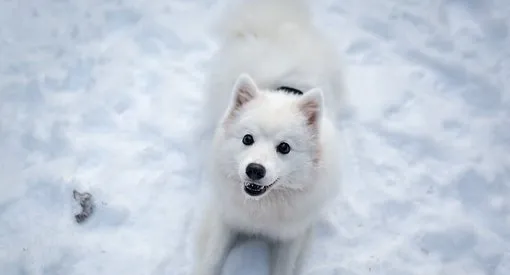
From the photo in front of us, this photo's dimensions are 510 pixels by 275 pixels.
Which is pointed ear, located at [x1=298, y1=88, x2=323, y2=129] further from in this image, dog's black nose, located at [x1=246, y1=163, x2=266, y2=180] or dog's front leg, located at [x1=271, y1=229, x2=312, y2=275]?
dog's front leg, located at [x1=271, y1=229, x2=312, y2=275]

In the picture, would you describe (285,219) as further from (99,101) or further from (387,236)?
(99,101)

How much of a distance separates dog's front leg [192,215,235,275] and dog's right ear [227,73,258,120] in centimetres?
72

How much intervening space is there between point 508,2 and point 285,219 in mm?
3254

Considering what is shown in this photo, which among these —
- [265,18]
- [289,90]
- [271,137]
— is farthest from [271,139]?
[265,18]

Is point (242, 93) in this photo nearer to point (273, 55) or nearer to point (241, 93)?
point (241, 93)

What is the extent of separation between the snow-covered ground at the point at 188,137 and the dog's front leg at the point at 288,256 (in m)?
0.09

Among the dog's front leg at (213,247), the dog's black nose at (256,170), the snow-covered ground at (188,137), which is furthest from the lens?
the snow-covered ground at (188,137)

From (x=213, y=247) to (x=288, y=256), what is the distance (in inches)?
17.9

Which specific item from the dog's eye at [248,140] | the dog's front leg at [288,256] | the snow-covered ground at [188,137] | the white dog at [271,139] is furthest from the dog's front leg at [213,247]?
the dog's eye at [248,140]

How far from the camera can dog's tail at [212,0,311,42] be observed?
3.64 meters

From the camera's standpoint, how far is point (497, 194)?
341cm

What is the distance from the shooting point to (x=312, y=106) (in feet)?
8.47

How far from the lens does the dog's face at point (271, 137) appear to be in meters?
2.50

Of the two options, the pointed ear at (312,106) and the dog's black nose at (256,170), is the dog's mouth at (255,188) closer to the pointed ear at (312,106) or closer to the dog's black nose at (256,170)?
the dog's black nose at (256,170)
